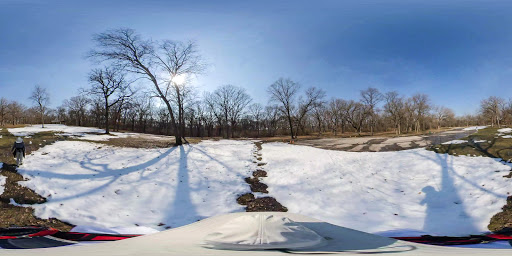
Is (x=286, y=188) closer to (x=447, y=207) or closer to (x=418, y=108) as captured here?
(x=447, y=207)

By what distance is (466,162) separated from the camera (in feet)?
28.3

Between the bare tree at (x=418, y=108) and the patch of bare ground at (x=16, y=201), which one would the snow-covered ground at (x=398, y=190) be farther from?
the bare tree at (x=418, y=108)

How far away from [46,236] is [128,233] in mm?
1461

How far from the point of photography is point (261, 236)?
87.8 inches

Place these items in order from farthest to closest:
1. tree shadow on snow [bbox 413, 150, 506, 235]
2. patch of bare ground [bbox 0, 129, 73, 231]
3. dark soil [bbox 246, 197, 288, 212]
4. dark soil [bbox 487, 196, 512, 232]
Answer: dark soil [bbox 246, 197, 288, 212]
patch of bare ground [bbox 0, 129, 73, 231]
tree shadow on snow [bbox 413, 150, 506, 235]
dark soil [bbox 487, 196, 512, 232]

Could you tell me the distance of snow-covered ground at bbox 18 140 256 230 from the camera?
579cm

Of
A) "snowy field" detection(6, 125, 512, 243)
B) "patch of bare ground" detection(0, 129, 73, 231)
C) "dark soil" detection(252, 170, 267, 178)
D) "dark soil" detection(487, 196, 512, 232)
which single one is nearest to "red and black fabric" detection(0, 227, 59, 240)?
"patch of bare ground" detection(0, 129, 73, 231)

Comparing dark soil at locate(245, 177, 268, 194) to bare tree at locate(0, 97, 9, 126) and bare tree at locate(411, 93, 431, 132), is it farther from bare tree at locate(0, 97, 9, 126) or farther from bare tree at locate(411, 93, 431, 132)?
bare tree at locate(0, 97, 9, 126)

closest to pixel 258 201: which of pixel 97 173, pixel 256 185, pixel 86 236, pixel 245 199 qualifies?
pixel 245 199

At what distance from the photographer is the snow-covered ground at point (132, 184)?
19.0 ft

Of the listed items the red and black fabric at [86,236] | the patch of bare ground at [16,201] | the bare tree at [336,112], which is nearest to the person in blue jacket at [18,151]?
the patch of bare ground at [16,201]

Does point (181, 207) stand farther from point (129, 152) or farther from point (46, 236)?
point (129, 152)

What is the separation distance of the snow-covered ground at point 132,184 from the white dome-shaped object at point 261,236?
12.5ft

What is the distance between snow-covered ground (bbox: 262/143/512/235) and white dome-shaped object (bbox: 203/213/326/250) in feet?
→ 11.8
